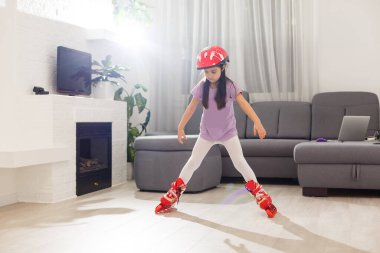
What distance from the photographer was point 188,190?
4.25 meters

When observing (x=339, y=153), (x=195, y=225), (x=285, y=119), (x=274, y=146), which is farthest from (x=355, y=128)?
(x=195, y=225)

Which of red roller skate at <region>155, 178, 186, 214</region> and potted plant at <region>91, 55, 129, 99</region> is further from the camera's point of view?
potted plant at <region>91, 55, 129, 99</region>

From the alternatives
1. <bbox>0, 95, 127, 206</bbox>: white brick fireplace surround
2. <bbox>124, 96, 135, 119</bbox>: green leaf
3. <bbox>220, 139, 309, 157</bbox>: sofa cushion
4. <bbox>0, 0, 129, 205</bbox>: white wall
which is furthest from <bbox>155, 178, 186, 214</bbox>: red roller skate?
<bbox>124, 96, 135, 119</bbox>: green leaf

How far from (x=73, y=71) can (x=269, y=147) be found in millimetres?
2027

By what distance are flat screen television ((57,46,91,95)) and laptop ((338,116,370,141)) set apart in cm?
246

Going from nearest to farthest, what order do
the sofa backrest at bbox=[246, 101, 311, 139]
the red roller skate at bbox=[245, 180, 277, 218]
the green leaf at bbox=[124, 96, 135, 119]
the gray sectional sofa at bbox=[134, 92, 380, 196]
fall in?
the red roller skate at bbox=[245, 180, 277, 218]
the gray sectional sofa at bbox=[134, 92, 380, 196]
the sofa backrest at bbox=[246, 101, 311, 139]
the green leaf at bbox=[124, 96, 135, 119]

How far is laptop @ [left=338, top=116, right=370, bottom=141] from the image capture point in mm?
4305

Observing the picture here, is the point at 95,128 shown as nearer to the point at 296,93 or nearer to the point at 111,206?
the point at 111,206

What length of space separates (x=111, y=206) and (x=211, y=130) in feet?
3.27

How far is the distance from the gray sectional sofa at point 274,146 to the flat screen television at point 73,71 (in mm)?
770

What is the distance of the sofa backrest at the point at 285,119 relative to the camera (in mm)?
5215

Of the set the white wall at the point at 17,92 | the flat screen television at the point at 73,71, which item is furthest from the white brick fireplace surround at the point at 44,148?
the flat screen television at the point at 73,71

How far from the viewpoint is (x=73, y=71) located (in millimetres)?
4480

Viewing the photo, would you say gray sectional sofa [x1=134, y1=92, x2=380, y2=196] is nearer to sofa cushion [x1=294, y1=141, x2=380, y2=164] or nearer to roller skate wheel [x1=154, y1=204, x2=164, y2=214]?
sofa cushion [x1=294, y1=141, x2=380, y2=164]
